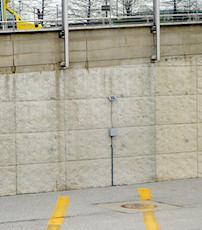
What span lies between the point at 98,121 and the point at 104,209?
14.2 feet

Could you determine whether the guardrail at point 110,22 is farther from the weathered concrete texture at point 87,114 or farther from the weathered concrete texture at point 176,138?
the weathered concrete texture at point 176,138

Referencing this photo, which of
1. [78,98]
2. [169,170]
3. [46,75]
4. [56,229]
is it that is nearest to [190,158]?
[169,170]

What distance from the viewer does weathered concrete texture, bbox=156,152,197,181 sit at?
18875 mm

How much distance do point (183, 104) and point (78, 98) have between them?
135 inches

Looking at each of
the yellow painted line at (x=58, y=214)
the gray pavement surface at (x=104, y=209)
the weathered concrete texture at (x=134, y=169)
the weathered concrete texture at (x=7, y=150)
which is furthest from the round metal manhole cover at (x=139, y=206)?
the weathered concrete texture at (x=7, y=150)

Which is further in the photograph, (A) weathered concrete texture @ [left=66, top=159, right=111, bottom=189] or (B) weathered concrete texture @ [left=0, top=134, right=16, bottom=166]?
(A) weathered concrete texture @ [left=66, top=159, right=111, bottom=189]

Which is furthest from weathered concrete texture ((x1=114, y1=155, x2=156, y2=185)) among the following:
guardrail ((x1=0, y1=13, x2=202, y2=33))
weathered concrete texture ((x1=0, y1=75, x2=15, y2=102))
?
guardrail ((x1=0, y1=13, x2=202, y2=33))

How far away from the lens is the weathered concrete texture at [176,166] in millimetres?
18875

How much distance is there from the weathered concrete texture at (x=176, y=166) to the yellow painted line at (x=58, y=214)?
146 inches

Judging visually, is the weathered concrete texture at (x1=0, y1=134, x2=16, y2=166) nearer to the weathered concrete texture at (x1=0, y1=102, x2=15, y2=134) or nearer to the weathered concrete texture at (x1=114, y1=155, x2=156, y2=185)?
the weathered concrete texture at (x1=0, y1=102, x2=15, y2=134)

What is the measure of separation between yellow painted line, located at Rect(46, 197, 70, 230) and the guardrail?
5.18 metres

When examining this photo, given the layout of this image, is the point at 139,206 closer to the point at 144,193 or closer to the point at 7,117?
the point at 144,193

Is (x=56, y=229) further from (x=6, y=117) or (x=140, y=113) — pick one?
(x=140, y=113)

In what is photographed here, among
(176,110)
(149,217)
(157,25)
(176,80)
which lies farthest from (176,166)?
(149,217)
